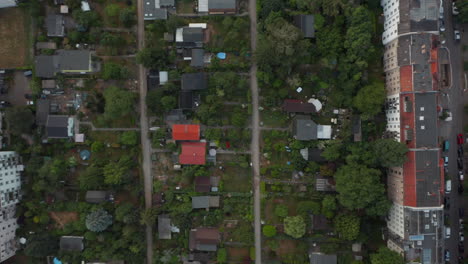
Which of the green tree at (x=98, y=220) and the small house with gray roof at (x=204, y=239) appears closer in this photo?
the green tree at (x=98, y=220)

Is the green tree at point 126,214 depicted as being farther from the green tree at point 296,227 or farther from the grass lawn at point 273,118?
the grass lawn at point 273,118

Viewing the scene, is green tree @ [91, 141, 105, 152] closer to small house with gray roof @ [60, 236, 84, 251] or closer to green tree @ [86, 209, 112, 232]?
green tree @ [86, 209, 112, 232]

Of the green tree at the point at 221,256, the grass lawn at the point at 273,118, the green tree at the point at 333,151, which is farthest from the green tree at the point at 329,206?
the green tree at the point at 221,256

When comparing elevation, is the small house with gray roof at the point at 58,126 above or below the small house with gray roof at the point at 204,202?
above

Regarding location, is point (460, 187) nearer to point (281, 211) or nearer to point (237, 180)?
point (281, 211)

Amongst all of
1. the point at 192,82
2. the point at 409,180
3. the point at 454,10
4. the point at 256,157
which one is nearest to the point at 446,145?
the point at 409,180

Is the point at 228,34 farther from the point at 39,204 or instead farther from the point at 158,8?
the point at 39,204
